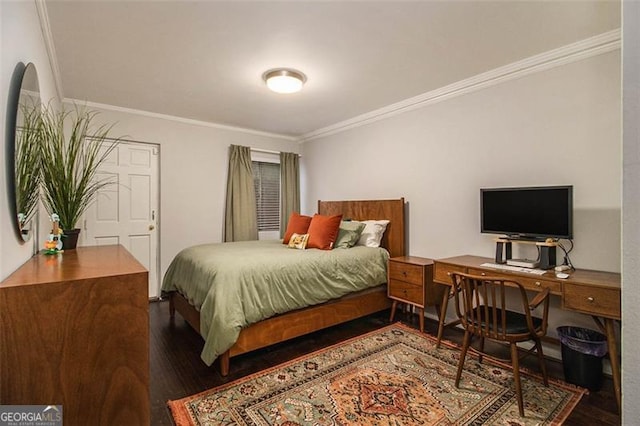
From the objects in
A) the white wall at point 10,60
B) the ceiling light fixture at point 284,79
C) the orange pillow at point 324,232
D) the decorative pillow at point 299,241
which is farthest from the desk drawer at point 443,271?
the white wall at point 10,60

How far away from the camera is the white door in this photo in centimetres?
373

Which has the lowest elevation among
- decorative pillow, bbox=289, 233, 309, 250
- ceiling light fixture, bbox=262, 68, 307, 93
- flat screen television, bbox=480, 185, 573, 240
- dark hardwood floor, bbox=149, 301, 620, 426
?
dark hardwood floor, bbox=149, 301, 620, 426

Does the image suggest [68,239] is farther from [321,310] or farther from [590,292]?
[590,292]

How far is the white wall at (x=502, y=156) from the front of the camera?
226 cm

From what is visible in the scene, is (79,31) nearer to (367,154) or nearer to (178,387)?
(178,387)

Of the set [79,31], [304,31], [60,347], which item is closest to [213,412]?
[60,347]

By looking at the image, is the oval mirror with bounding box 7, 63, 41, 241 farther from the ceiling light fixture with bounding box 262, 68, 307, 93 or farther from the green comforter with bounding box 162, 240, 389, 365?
the ceiling light fixture with bounding box 262, 68, 307, 93

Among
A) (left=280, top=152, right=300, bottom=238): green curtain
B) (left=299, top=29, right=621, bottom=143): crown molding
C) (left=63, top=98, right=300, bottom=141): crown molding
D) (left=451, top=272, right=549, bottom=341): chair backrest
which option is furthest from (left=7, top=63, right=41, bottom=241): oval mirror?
(left=280, top=152, right=300, bottom=238): green curtain

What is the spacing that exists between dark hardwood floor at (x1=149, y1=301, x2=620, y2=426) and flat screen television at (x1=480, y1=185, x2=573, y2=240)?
3.43ft

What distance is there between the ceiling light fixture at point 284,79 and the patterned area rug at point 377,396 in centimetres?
238

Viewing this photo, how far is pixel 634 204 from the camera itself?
2.70ft

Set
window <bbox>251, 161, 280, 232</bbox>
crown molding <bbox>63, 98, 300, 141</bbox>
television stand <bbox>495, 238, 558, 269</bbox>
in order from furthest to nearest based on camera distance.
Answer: window <bbox>251, 161, 280, 232</bbox> < crown molding <bbox>63, 98, 300, 141</bbox> < television stand <bbox>495, 238, 558, 269</bbox>

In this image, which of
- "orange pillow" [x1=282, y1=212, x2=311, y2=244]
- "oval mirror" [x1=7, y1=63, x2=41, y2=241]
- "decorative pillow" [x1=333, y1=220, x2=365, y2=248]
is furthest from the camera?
"orange pillow" [x1=282, y1=212, x2=311, y2=244]

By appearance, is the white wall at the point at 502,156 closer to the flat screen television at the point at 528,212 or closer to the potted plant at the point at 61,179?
the flat screen television at the point at 528,212
